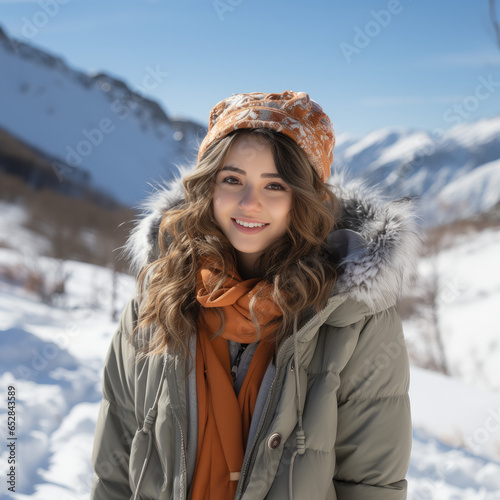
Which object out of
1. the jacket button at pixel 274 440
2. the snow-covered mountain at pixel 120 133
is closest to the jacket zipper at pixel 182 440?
the jacket button at pixel 274 440

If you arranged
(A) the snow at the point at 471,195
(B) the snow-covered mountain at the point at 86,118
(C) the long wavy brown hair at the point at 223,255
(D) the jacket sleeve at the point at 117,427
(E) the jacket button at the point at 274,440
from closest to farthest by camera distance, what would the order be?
(E) the jacket button at the point at 274,440 < (C) the long wavy brown hair at the point at 223,255 < (D) the jacket sleeve at the point at 117,427 < (A) the snow at the point at 471,195 < (B) the snow-covered mountain at the point at 86,118

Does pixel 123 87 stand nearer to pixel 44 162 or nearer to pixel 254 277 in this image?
pixel 44 162

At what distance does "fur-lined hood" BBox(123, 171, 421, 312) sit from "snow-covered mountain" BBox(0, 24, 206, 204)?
38.4 meters

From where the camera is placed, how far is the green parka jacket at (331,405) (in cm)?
113

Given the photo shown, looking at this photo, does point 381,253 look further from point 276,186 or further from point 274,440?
point 274,440

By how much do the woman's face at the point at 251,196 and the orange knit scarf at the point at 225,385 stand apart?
0.15m

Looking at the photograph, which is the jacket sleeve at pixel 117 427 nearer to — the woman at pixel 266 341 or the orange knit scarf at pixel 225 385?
the woman at pixel 266 341

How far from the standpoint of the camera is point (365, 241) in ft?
Result: 4.20

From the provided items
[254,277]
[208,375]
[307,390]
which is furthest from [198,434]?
[254,277]

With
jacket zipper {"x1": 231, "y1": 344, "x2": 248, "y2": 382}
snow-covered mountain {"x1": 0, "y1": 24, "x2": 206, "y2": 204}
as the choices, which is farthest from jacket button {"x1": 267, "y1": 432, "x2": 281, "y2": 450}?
snow-covered mountain {"x1": 0, "y1": 24, "x2": 206, "y2": 204}

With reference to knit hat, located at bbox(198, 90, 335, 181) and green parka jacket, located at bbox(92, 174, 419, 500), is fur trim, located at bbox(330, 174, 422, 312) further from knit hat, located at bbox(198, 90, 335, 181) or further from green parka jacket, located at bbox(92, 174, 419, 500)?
knit hat, located at bbox(198, 90, 335, 181)

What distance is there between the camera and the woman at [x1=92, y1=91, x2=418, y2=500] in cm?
116

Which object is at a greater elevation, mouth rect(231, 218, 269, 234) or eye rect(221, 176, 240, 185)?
eye rect(221, 176, 240, 185)

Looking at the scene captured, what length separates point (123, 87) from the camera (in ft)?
167
